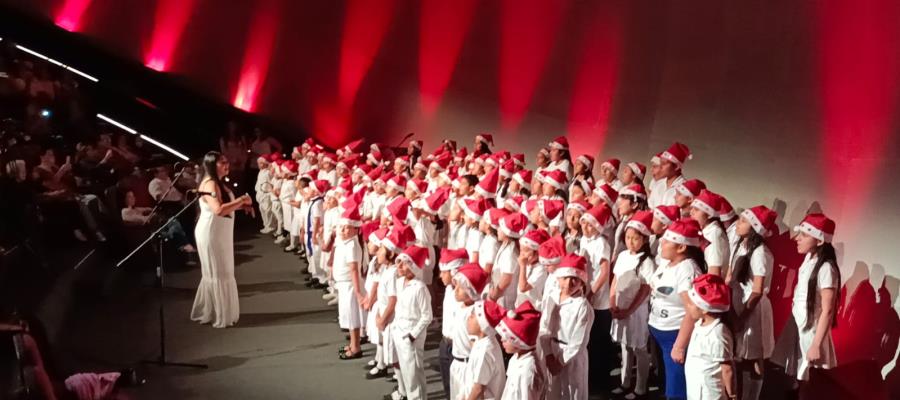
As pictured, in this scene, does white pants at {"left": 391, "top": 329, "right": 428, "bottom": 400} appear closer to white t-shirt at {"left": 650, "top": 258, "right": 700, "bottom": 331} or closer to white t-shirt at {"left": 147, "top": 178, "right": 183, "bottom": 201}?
white t-shirt at {"left": 650, "top": 258, "right": 700, "bottom": 331}

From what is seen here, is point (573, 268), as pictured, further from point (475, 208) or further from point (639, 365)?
point (475, 208)

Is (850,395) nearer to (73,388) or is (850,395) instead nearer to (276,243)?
(73,388)

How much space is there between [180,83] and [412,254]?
615 inches

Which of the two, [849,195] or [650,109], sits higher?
[650,109]

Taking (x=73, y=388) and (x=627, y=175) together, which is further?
(x=627, y=175)

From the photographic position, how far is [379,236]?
6656 mm

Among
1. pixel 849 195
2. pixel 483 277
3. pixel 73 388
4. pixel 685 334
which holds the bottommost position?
pixel 73 388

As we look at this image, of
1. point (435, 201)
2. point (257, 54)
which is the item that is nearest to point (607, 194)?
point (435, 201)

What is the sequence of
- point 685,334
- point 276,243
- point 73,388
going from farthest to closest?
point 276,243
point 685,334
point 73,388

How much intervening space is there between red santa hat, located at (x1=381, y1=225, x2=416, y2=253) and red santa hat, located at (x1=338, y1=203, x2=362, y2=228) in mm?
1135

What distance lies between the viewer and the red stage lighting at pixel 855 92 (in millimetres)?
6789

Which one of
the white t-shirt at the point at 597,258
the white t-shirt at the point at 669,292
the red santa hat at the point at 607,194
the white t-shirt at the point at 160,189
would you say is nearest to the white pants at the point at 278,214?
the white t-shirt at the point at 160,189

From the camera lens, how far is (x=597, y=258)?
654 centimetres

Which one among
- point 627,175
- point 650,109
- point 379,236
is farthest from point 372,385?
point 650,109
